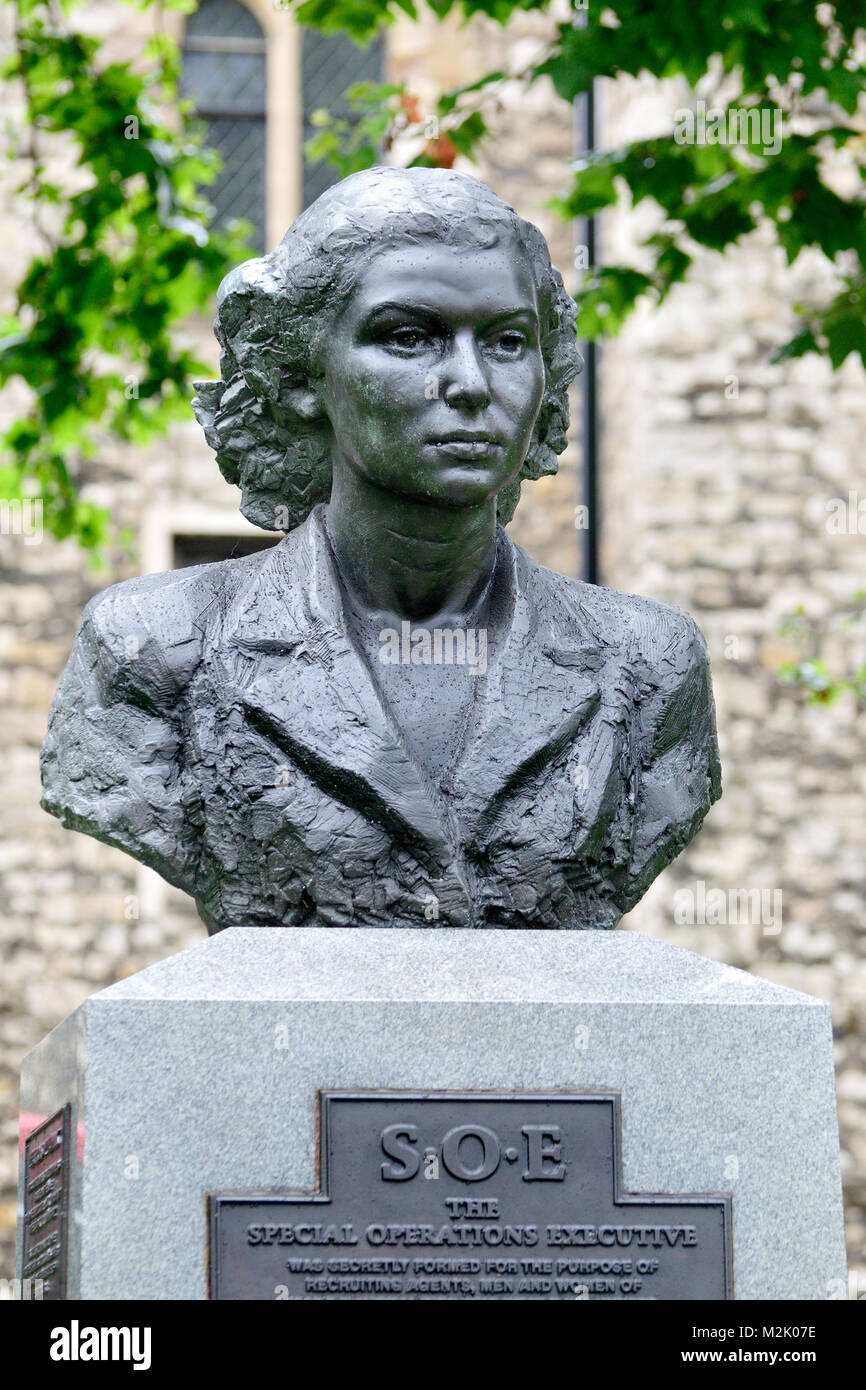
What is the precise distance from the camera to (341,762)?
4184mm

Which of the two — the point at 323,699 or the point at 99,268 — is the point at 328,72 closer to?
the point at 99,268

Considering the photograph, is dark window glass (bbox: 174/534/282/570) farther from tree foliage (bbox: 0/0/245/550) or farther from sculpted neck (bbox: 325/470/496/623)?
sculpted neck (bbox: 325/470/496/623)

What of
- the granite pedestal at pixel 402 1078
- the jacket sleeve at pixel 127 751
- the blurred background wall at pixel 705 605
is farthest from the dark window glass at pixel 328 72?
the granite pedestal at pixel 402 1078

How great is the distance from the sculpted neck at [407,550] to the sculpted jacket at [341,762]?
2.8 inches

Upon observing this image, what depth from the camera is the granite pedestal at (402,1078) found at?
369 cm

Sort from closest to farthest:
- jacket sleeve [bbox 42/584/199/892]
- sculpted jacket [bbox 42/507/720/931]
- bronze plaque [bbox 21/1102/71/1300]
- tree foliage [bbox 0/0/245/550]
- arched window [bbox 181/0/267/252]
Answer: bronze plaque [bbox 21/1102/71/1300] < sculpted jacket [bbox 42/507/720/931] < jacket sleeve [bbox 42/584/199/892] < tree foliage [bbox 0/0/245/550] < arched window [bbox 181/0/267/252]

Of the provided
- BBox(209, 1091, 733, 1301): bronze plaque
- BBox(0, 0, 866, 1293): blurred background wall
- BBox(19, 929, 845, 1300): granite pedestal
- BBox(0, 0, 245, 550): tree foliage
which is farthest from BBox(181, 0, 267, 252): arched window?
BBox(209, 1091, 733, 1301): bronze plaque

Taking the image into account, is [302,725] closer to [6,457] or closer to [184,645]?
[184,645]

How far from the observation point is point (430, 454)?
418cm

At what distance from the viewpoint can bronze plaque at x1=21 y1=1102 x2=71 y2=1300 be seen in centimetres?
381

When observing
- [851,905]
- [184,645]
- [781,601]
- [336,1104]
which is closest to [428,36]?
[781,601]

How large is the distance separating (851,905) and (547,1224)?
790 cm

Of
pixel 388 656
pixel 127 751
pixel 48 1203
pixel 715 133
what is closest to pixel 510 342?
pixel 388 656

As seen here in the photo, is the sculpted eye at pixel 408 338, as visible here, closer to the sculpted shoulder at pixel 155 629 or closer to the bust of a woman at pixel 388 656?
the bust of a woman at pixel 388 656
